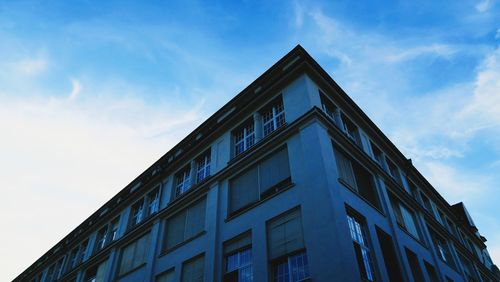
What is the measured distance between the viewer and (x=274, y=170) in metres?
14.8

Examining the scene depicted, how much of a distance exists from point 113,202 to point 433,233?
2234 centimetres

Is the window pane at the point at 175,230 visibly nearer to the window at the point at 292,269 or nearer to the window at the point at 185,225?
the window at the point at 185,225

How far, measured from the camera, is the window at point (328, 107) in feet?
54.7

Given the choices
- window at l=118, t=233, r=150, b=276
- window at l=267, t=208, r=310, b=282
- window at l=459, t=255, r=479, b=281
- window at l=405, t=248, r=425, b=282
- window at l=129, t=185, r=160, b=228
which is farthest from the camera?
window at l=459, t=255, r=479, b=281

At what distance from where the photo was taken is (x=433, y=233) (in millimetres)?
21578

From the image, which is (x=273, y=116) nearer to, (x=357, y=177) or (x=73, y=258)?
(x=357, y=177)

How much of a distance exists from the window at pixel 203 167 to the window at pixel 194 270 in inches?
177

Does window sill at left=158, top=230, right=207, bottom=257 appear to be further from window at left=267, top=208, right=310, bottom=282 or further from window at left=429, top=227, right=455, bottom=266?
window at left=429, top=227, right=455, bottom=266

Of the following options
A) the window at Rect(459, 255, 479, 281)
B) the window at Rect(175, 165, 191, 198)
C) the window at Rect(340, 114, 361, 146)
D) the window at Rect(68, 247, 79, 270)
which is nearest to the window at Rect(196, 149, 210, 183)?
the window at Rect(175, 165, 191, 198)

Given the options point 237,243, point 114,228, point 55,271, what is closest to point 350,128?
point 237,243

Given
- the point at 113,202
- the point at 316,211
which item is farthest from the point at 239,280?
the point at 113,202

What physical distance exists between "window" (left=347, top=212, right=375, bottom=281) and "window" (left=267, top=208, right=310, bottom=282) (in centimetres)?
180

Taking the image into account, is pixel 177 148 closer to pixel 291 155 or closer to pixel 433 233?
pixel 291 155

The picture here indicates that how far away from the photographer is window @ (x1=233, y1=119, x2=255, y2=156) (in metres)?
17.4
